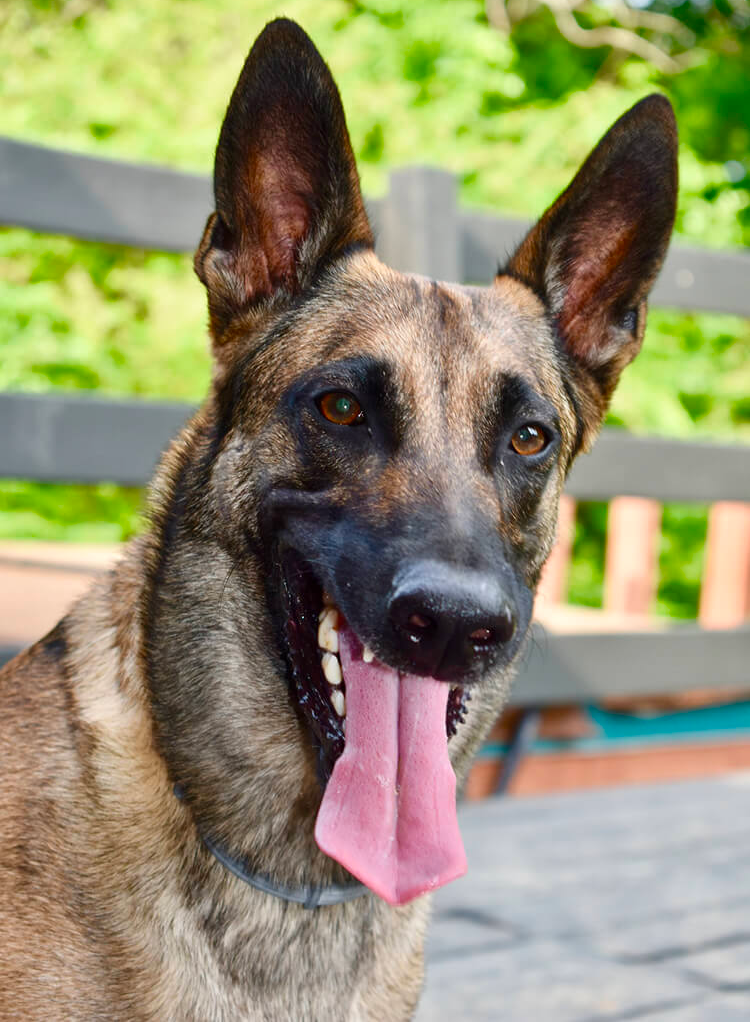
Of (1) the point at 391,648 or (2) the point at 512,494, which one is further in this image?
(2) the point at 512,494

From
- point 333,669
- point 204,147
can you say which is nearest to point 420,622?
point 333,669

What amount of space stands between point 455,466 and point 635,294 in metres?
0.72

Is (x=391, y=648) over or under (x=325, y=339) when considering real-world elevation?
under

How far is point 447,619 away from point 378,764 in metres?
0.29

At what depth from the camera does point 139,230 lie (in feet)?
11.3

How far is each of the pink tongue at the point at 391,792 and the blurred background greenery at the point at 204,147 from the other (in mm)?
5317

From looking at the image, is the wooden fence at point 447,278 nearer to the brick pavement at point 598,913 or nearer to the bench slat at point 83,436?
the bench slat at point 83,436

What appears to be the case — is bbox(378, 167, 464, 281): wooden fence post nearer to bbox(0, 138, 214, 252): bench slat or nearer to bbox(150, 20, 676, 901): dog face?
bbox(0, 138, 214, 252): bench slat

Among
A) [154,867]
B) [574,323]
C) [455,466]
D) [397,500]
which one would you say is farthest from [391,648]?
[574,323]

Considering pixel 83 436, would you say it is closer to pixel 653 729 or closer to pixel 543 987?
pixel 543 987

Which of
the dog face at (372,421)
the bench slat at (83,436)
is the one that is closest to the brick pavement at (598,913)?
the dog face at (372,421)

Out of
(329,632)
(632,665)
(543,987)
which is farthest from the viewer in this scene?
(632,665)

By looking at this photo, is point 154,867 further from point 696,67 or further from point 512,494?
point 696,67

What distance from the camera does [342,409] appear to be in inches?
73.4
